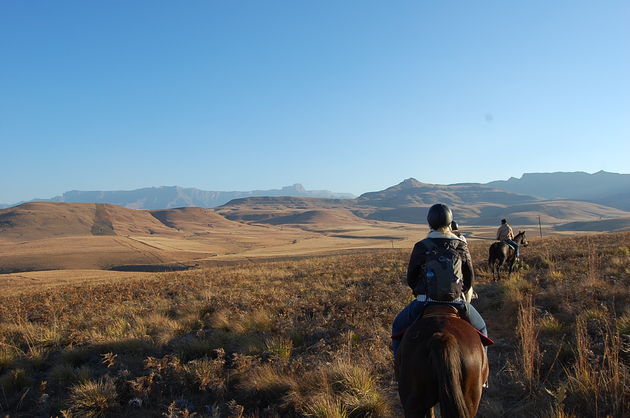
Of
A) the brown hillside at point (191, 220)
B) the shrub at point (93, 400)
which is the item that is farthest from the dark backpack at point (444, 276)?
the brown hillside at point (191, 220)

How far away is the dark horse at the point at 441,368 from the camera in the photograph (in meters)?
2.87

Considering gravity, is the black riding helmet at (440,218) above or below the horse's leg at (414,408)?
above

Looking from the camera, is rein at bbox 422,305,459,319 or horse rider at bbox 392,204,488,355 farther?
horse rider at bbox 392,204,488,355

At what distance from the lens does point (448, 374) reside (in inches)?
114

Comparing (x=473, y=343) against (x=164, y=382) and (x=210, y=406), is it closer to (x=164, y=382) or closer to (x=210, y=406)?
(x=210, y=406)

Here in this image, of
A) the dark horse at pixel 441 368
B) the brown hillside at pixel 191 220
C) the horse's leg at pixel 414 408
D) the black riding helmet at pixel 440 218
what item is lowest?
the brown hillside at pixel 191 220

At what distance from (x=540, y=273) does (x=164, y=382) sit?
11.7m

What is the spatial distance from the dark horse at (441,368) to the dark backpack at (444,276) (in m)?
0.45

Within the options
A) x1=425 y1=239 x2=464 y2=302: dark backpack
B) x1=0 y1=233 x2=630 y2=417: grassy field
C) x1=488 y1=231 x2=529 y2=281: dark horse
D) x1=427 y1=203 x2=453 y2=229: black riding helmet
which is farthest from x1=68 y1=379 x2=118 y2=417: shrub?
x1=488 y1=231 x2=529 y2=281: dark horse

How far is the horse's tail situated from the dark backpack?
820 millimetres

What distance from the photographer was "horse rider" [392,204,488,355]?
395cm

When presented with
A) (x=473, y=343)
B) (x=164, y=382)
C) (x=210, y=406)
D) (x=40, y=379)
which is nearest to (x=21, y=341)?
(x=40, y=379)

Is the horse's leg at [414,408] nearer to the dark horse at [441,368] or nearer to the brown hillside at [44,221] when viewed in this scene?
the dark horse at [441,368]

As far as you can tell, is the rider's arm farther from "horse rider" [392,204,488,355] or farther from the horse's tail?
the horse's tail
